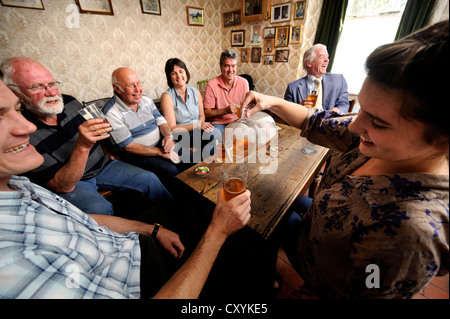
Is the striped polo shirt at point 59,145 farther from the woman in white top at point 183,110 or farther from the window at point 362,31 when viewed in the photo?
the window at point 362,31

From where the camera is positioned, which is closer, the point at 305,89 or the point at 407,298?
the point at 407,298

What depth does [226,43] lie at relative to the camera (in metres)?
4.27

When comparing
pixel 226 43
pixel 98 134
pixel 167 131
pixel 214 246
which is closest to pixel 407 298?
pixel 214 246

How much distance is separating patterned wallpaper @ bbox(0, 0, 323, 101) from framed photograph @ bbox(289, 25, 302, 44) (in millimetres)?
68

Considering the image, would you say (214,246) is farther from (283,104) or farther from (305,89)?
(305,89)

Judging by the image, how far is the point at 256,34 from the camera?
3779 mm

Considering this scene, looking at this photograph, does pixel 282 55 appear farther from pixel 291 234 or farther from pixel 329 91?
pixel 291 234

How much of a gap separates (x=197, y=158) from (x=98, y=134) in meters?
1.23

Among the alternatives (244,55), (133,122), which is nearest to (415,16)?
(244,55)

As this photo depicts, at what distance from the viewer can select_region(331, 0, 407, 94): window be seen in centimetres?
296

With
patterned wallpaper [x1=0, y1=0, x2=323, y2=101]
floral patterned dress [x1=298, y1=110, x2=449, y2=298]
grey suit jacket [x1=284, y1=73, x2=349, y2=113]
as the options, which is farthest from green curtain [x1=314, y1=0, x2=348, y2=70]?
floral patterned dress [x1=298, y1=110, x2=449, y2=298]

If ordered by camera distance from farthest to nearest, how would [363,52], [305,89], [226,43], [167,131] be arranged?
1. [226,43]
2. [363,52]
3. [305,89]
4. [167,131]

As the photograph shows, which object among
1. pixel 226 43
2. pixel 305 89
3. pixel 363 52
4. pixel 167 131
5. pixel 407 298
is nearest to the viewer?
pixel 407 298
